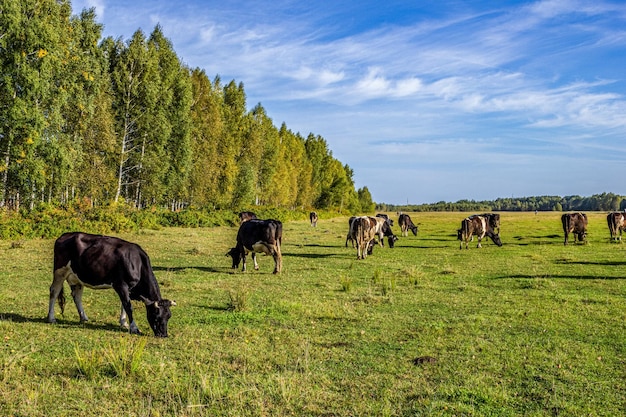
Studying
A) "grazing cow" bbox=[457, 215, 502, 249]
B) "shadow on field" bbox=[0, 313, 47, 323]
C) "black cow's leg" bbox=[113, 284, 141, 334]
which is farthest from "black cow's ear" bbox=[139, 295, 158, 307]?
"grazing cow" bbox=[457, 215, 502, 249]

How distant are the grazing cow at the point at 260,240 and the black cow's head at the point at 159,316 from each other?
885 centimetres

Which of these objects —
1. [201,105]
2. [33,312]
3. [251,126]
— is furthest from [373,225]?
[251,126]

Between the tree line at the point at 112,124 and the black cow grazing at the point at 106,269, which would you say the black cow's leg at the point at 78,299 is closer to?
the black cow grazing at the point at 106,269

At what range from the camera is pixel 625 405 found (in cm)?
629

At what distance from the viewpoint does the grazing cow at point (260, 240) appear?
59.6 ft

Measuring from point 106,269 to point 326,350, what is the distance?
4.63 metres

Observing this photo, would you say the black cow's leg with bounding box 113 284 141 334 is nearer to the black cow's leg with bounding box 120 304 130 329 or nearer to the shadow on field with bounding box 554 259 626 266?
the black cow's leg with bounding box 120 304 130 329

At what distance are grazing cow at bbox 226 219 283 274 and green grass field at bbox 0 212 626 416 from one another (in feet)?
5.18

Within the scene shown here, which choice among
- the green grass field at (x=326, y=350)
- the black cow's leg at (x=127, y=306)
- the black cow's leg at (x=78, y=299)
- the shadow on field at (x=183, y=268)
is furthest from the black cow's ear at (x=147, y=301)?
the shadow on field at (x=183, y=268)

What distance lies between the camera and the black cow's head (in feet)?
30.0

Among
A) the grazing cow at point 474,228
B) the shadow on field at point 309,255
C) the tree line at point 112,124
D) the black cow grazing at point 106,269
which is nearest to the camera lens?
the black cow grazing at point 106,269

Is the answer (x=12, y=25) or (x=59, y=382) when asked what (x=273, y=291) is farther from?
(x=12, y=25)

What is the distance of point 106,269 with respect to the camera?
9.60 m

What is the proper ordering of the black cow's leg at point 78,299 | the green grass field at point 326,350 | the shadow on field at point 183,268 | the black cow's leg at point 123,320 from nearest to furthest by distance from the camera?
the green grass field at point 326,350 → the black cow's leg at point 123,320 → the black cow's leg at point 78,299 → the shadow on field at point 183,268
